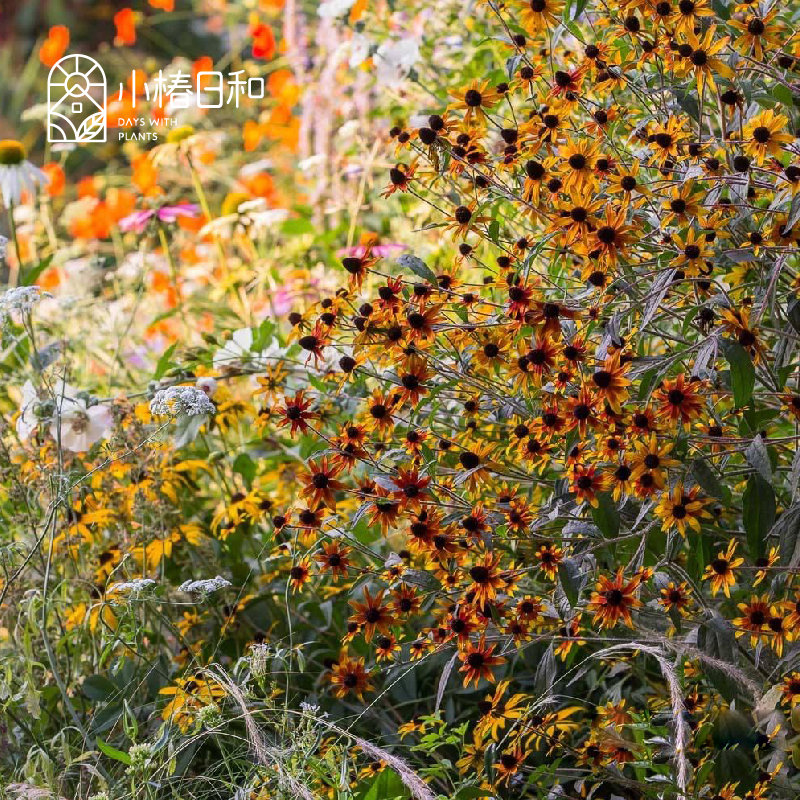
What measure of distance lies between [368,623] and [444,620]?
134 millimetres

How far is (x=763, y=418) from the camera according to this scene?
4.79ft

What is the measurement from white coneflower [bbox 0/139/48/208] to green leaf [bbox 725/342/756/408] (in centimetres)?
154

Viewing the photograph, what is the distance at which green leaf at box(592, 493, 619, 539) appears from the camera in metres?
1.31

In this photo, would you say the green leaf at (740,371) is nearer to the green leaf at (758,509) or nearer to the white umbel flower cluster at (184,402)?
the green leaf at (758,509)

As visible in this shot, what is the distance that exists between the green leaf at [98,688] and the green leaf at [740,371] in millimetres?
1099

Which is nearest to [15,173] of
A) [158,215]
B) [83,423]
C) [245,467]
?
[158,215]

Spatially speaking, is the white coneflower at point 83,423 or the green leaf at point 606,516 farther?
the white coneflower at point 83,423

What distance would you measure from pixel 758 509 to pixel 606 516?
0.65 ft

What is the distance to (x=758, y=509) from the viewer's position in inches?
53.2

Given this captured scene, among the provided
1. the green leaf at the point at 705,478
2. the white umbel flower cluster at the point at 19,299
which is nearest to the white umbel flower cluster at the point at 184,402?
the white umbel flower cluster at the point at 19,299

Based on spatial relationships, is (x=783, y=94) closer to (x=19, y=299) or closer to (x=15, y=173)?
(x=19, y=299)

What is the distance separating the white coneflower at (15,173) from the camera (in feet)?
7.36

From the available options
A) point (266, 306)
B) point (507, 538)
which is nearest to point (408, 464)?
point (507, 538)

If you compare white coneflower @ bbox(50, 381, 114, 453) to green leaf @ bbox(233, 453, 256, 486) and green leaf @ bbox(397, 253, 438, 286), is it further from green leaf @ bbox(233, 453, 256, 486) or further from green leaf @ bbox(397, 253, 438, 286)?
green leaf @ bbox(397, 253, 438, 286)
